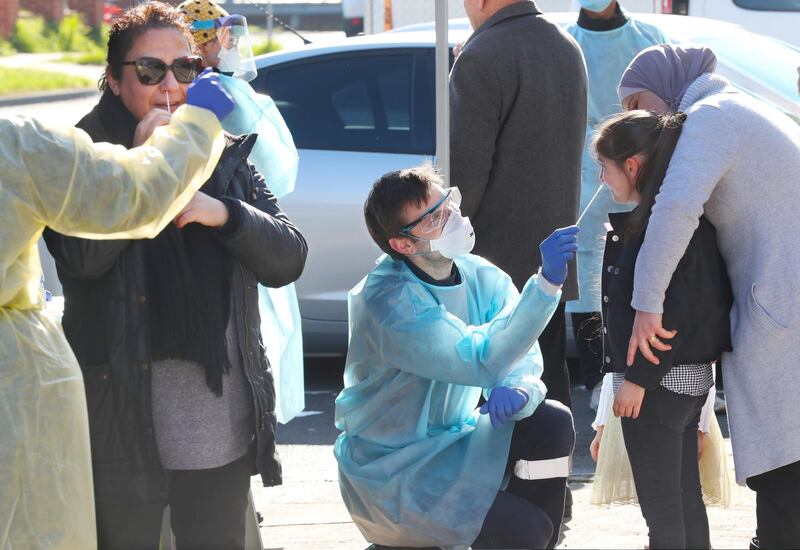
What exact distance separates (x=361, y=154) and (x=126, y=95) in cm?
297

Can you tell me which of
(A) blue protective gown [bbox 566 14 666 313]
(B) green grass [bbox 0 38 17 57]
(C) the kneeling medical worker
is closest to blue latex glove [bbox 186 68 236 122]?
(C) the kneeling medical worker

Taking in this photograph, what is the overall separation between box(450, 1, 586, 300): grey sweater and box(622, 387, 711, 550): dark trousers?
3.17ft

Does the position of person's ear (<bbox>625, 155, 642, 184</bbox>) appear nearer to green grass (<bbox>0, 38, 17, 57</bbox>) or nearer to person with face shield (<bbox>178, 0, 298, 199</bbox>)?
person with face shield (<bbox>178, 0, 298, 199</bbox>)

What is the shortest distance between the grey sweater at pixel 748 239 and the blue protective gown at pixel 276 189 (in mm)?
1233

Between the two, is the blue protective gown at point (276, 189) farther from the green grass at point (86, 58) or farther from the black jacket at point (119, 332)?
the green grass at point (86, 58)

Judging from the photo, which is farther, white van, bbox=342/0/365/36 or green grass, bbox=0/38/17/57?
green grass, bbox=0/38/17/57

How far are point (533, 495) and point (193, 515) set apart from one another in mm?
921

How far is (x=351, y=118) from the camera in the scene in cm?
610

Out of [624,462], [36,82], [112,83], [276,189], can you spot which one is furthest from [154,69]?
[36,82]

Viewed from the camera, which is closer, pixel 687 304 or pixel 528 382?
pixel 687 304

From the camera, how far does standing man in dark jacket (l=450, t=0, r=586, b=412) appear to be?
4.12 meters

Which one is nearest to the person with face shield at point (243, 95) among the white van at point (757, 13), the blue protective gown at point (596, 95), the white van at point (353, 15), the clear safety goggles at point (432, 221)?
the clear safety goggles at point (432, 221)

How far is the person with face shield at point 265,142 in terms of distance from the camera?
155 inches

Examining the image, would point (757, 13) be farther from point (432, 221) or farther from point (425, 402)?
point (425, 402)
